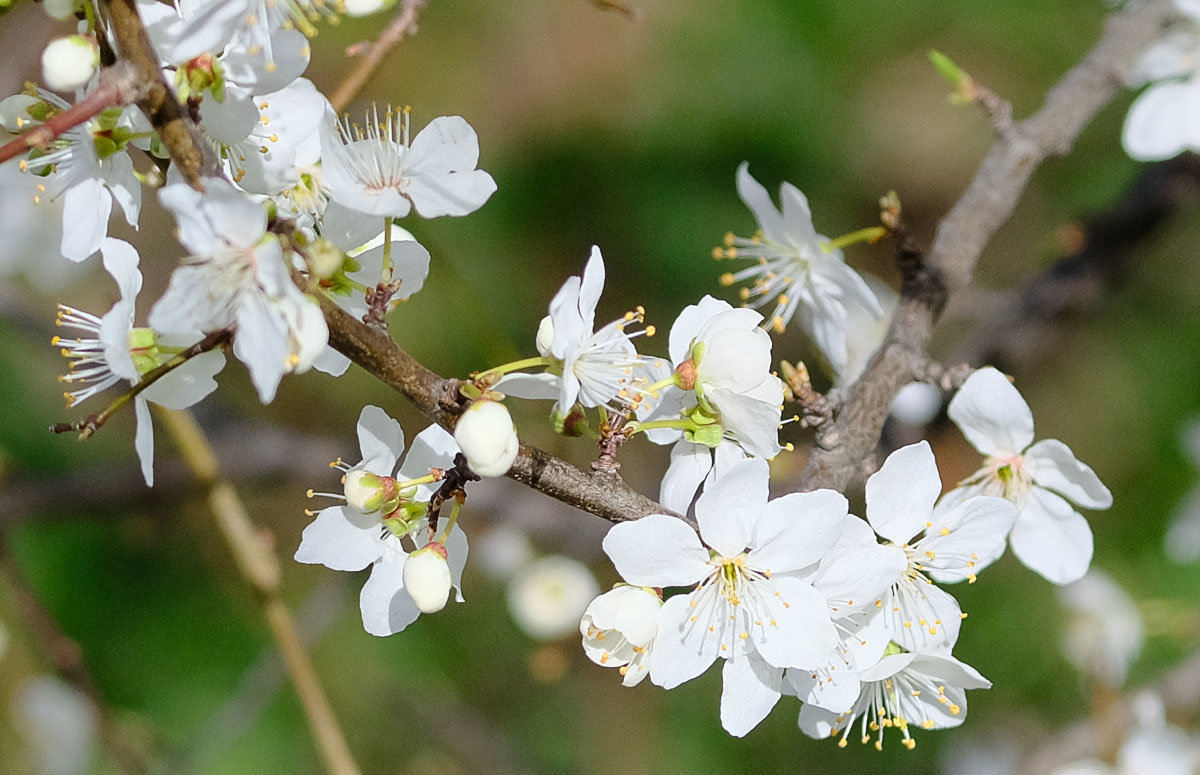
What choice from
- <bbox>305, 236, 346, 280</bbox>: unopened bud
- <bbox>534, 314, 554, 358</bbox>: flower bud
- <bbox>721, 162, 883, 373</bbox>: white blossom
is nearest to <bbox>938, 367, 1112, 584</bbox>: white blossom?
<bbox>721, 162, 883, 373</bbox>: white blossom

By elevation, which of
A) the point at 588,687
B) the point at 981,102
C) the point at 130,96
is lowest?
the point at 588,687

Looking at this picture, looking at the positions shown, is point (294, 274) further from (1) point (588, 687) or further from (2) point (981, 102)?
(1) point (588, 687)

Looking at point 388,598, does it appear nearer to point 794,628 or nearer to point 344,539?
point 344,539

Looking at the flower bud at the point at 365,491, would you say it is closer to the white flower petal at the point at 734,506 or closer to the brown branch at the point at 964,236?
the white flower petal at the point at 734,506

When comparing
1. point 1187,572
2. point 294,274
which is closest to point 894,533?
point 294,274

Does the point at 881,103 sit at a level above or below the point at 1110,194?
below

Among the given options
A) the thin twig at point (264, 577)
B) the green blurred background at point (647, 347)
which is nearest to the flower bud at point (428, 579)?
the thin twig at point (264, 577)

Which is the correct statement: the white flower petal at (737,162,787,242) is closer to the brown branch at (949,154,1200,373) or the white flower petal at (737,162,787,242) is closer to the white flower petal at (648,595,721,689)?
the white flower petal at (648,595,721,689)
